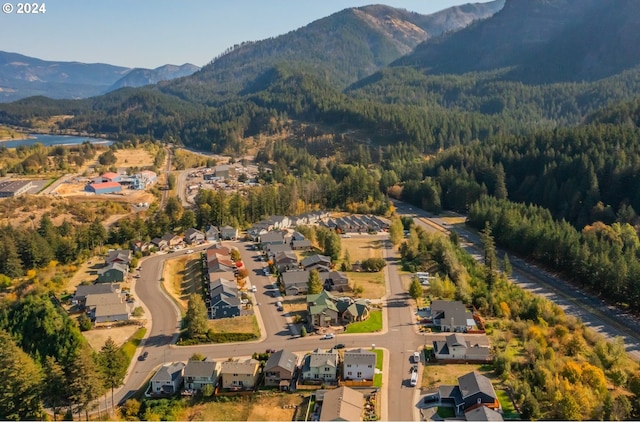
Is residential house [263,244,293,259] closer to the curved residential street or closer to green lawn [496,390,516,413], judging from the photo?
the curved residential street

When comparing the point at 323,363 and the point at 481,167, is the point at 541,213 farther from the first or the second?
the point at 323,363

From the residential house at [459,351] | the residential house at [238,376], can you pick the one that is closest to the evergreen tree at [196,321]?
the residential house at [238,376]

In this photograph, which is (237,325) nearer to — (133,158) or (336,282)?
(336,282)

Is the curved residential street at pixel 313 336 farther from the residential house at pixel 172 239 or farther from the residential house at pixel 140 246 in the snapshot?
the residential house at pixel 172 239

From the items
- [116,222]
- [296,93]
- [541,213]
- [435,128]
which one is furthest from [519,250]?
[296,93]

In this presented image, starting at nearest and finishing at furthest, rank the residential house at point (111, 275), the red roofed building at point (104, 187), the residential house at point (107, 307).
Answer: the residential house at point (107, 307), the residential house at point (111, 275), the red roofed building at point (104, 187)

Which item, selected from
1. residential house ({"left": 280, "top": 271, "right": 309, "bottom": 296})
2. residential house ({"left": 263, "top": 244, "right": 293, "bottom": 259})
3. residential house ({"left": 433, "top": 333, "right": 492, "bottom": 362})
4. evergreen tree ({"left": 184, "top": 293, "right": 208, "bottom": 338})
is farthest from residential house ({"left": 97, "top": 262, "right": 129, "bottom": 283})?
residential house ({"left": 433, "top": 333, "right": 492, "bottom": 362})
